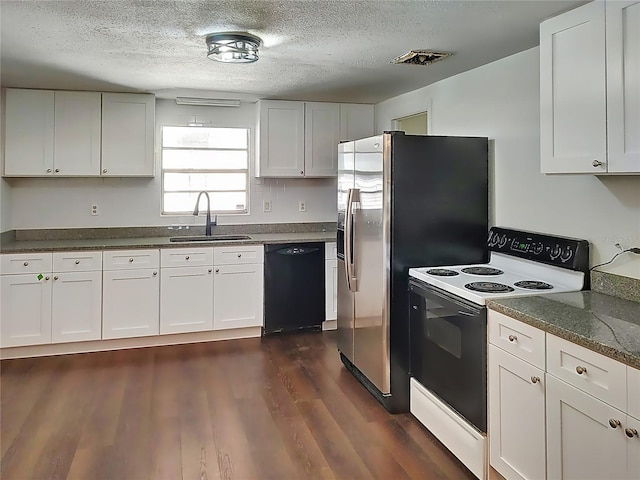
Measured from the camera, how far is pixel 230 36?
104 inches

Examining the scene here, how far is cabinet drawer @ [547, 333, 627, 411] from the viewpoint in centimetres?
156

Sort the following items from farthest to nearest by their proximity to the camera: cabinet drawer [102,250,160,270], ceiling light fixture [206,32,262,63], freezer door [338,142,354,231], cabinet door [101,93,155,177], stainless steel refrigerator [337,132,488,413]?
cabinet door [101,93,155,177], cabinet drawer [102,250,160,270], freezer door [338,142,354,231], stainless steel refrigerator [337,132,488,413], ceiling light fixture [206,32,262,63]

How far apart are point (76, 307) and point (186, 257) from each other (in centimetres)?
93

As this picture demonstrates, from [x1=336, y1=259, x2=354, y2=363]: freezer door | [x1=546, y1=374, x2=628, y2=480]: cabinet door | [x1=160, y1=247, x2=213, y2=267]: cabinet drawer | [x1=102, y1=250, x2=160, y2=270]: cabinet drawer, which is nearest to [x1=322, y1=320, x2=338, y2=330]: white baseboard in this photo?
[x1=336, y1=259, x2=354, y2=363]: freezer door

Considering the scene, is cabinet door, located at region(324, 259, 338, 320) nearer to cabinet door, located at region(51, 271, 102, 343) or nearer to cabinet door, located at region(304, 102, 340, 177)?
cabinet door, located at region(304, 102, 340, 177)

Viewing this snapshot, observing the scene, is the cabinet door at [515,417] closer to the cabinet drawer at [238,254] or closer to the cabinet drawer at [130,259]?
the cabinet drawer at [238,254]

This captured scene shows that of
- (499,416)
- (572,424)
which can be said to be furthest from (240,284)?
(572,424)

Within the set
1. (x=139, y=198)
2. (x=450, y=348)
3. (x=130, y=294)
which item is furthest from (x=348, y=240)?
(x=139, y=198)

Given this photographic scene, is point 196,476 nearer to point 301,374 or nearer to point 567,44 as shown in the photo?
point 301,374

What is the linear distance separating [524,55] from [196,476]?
287 cm

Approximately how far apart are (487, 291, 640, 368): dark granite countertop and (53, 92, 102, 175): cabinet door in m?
3.53

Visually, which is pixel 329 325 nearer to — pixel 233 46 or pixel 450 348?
pixel 450 348

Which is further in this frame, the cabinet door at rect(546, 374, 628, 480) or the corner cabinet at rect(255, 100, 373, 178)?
the corner cabinet at rect(255, 100, 373, 178)

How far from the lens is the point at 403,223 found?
294cm
